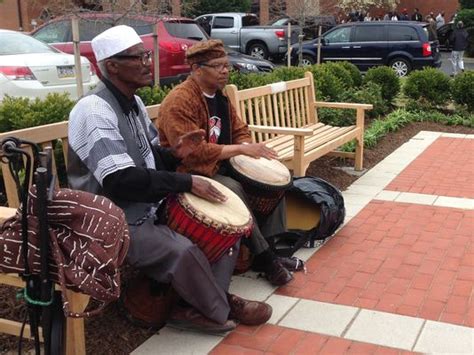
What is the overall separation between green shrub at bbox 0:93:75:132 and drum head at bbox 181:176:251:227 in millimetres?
1590

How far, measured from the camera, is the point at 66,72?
8625 millimetres

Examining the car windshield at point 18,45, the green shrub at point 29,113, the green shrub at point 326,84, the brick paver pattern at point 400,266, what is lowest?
the brick paver pattern at point 400,266

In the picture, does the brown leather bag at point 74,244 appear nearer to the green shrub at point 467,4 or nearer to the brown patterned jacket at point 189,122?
the brown patterned jacket at point 189,122

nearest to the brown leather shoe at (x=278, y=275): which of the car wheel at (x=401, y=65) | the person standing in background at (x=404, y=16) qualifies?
the car wheel at (x=401, y=65)

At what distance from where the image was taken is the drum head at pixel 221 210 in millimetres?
3387

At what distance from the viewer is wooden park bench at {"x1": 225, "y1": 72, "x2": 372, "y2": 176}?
18.7 feet

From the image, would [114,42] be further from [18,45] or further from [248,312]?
[18,45]

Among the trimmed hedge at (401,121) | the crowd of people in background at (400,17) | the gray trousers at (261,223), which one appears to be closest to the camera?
the gray trousers at (261,223)

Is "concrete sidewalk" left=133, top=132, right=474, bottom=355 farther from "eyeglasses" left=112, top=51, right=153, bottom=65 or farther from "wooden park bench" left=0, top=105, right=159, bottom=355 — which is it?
"eyeglasses" left=112, top=51, right=153, bottom=65

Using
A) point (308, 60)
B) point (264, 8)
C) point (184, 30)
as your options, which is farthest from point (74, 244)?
point (264, 8)

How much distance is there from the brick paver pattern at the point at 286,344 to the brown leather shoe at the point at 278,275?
0.58 meters

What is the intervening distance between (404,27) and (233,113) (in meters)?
15.4

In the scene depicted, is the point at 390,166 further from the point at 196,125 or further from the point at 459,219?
the point at 196,125

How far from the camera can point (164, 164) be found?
3959 millimetres
